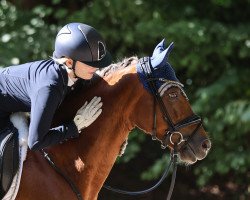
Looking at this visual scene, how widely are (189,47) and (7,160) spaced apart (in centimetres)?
428

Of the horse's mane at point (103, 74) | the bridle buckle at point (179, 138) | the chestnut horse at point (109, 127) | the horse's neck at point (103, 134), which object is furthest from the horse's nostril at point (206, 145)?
the horse's mane at point (103, 74)

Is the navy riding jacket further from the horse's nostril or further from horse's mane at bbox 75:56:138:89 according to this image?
the horse's nostril

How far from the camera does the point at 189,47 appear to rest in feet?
24.5

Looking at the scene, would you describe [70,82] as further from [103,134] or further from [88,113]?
[103,134]

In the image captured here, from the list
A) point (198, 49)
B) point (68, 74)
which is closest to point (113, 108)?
point (68, 74)

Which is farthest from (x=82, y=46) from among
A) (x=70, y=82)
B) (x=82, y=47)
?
(x=70, y=82)

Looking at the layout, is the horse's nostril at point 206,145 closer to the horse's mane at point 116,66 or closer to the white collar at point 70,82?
the horse's mane at point 116,66

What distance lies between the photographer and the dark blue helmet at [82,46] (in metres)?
3.68

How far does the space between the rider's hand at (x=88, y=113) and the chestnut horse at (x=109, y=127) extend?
0.06 meters

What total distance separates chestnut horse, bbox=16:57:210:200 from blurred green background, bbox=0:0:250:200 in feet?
10.1

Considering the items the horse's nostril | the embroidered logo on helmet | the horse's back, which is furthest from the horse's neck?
the horse's nostril

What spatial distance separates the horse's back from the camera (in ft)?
12.0

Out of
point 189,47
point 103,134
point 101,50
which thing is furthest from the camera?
point 189,47

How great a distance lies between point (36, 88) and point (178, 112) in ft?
3.11
